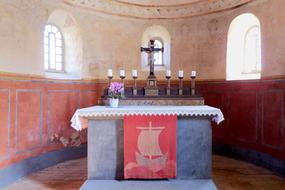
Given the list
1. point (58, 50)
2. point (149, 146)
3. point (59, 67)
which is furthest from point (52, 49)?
point (149, 146)

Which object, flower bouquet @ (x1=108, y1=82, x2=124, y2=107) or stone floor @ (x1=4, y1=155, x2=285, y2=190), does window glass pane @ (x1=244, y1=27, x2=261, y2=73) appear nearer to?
stone floor @ (x1=4, y1=155, x2=285, y2=190)

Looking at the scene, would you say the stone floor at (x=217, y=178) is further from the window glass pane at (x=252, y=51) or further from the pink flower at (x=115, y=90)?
the window glass pane at (x=252, y=51)

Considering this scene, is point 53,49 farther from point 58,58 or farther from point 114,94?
point 114,94

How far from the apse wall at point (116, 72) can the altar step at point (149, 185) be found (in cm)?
186

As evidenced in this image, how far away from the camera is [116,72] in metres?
7.59

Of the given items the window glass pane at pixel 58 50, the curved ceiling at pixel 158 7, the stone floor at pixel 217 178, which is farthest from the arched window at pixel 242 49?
the window glass pane at pixel 58 50

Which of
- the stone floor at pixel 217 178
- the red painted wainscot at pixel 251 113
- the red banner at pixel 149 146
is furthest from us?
the red painted wainscot at pixel 251 113

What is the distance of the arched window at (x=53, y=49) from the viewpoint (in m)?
6.60

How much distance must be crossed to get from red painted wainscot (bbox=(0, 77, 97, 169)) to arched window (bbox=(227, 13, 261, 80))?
3940mm

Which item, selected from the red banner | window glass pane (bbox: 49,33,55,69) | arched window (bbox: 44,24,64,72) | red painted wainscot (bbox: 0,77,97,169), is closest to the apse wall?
red painted wainscot (bbox: 0,77,97,169)

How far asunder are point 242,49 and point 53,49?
16.8ft

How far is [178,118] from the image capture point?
4711mm

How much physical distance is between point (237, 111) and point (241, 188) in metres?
2.60

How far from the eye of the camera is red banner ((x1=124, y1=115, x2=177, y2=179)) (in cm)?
457
